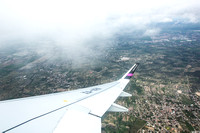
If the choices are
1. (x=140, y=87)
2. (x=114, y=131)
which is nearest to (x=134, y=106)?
(x=114, y=131)

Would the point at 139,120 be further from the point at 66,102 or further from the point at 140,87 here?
the point at 66,102

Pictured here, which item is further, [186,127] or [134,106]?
[134,106]

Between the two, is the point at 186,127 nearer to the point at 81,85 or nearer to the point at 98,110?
the point at 98,110

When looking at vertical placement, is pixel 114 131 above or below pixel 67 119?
below

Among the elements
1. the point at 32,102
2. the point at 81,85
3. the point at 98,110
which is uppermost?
the point at 32,102

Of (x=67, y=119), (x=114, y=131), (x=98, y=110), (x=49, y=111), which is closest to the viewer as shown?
(x=67, y=119)

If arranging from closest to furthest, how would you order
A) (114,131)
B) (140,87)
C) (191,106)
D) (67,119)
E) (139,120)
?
(67,119), (114,131), (139,120), (191,106), (140,87)

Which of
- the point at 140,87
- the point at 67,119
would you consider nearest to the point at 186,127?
the point at 140,87
